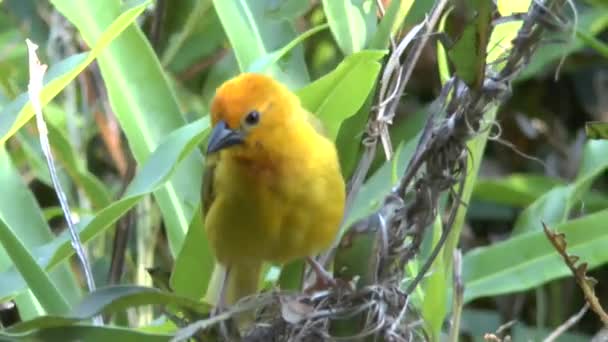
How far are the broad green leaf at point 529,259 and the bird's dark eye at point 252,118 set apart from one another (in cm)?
51

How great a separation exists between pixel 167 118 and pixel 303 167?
35cm

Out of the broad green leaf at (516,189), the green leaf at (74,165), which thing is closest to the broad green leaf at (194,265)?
the green leaf at (74,165)

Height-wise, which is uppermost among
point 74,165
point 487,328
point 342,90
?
point 342,90

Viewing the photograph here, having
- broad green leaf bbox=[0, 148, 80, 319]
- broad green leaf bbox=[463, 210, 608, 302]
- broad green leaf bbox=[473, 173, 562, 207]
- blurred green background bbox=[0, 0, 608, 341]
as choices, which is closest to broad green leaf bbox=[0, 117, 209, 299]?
blurred green background bbox=[0, 0, 608, 341]

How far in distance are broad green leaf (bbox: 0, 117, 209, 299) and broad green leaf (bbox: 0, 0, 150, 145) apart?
0.15 m

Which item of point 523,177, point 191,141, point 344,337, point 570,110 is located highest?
point 191,141

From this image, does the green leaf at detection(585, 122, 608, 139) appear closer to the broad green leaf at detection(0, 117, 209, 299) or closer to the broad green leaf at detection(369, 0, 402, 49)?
the broad green leaf at detection(369, 0, 402, 49)

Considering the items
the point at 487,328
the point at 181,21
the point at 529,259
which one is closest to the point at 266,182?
the point at 529,259

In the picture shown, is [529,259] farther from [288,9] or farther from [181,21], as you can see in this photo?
[181,21]

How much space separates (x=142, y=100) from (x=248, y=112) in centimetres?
33

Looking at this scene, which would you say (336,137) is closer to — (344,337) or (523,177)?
(344,337)

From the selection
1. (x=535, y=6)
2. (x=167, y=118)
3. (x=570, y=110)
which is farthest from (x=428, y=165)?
(x=570, y=110)

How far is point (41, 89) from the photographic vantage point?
139cm

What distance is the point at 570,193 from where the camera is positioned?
177 centimetres
